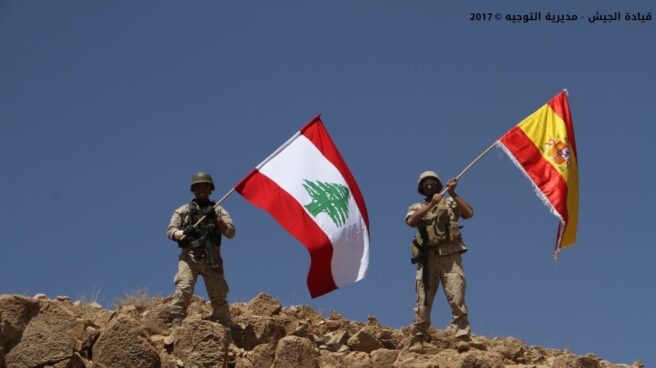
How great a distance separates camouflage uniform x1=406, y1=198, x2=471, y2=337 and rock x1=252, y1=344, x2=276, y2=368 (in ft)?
8.41

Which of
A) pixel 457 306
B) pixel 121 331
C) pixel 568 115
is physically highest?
pixel 568 115

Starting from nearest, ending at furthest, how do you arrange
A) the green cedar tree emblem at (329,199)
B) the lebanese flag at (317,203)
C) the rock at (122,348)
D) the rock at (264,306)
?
the rock at (122,348), the lebanese flag at (317,203), the green cedar tree emblem at (329,199), the rock at (264,306)

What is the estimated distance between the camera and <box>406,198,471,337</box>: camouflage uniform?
12750 millimetres

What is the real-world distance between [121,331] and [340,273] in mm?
3670

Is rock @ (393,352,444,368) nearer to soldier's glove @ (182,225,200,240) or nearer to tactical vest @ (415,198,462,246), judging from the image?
tactical vest @ (415,198,462,246)

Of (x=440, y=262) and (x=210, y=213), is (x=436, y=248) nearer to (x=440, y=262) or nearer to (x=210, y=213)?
(x=440, y=262)

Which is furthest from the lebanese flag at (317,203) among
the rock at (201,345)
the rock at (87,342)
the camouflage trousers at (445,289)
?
the rock at (87,342)

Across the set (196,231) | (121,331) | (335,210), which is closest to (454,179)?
(335,210)

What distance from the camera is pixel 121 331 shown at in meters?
9.98

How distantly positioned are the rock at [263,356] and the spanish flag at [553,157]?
4.55 metres

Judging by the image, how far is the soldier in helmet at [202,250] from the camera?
12.1m

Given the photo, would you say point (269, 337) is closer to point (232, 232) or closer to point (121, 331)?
point (232, 232)

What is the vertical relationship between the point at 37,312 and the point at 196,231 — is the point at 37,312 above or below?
below

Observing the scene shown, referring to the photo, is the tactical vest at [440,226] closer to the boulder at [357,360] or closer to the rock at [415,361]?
the rock at [415,361]
